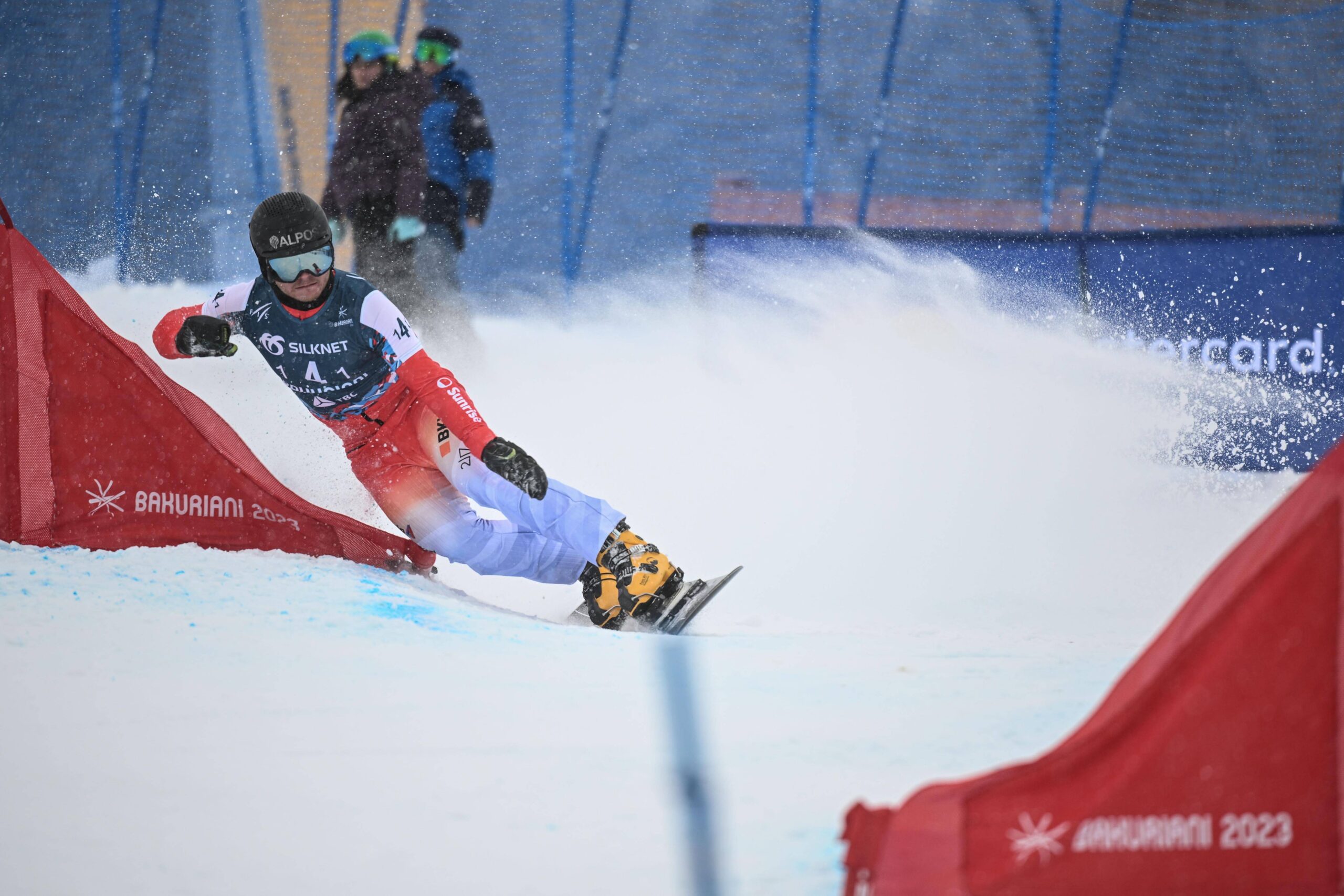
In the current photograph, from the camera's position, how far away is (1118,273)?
5648mm

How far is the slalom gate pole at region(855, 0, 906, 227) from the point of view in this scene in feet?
23.5

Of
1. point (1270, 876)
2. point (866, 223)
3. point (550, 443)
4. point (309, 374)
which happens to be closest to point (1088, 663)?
point (1270, 876)

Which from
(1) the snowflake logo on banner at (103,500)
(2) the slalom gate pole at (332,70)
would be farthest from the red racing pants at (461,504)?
(2) the slalom gate pole at (332,70)

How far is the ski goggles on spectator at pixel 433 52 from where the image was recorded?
5820 mm

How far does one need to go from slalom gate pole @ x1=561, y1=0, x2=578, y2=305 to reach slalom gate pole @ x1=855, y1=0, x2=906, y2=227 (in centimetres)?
184

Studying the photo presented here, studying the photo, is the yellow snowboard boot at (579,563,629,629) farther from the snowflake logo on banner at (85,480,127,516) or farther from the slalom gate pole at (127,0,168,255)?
the slalom gate pole at (127,0,168,255)

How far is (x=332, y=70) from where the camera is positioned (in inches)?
282

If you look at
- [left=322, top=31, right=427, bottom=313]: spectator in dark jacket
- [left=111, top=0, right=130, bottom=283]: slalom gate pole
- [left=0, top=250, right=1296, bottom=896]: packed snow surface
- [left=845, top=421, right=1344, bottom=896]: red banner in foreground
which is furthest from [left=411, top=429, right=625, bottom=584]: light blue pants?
[left=111, top=0, right=130, bottom=283]: slalom gate pole

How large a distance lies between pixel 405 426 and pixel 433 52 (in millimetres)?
3046

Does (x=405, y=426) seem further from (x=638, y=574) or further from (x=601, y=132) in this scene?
(x=601, y=132)

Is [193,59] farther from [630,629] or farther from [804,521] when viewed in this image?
[630,629]

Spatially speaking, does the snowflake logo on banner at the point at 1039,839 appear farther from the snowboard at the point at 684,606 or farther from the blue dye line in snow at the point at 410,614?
the snowboard at the point at 684,606

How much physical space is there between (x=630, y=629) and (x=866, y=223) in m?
4.50

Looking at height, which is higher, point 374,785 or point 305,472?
point 305,472
